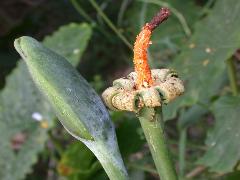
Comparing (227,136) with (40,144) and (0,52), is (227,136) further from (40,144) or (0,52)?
(0,52)

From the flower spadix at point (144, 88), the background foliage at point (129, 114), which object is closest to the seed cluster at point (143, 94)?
the flower spadix at point (144, 88)

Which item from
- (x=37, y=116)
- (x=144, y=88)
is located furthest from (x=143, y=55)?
(x=37, y=116)

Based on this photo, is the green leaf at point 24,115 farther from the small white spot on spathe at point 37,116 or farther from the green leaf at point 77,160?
the green leaf at point 77,160

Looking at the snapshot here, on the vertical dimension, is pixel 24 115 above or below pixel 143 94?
above

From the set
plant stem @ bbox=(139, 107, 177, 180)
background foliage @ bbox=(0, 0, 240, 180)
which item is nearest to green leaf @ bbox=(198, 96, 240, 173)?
background foliage @ bbox=(0, 0, 240, 180)

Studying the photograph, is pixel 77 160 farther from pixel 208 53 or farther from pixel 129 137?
pixel 208 53

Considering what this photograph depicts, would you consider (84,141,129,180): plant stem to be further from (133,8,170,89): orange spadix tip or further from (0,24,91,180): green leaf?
(0,24,91,180): green leaf
